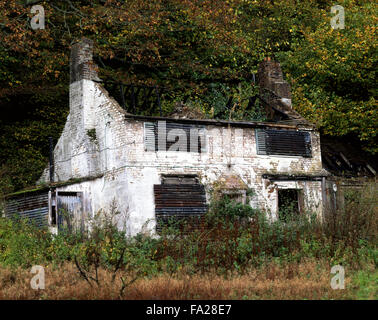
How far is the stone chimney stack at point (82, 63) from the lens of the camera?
21406mm

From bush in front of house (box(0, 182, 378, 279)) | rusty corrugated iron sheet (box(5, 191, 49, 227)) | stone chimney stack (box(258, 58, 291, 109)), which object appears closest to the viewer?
bush in front of house (box(0, 182, 378, 279))

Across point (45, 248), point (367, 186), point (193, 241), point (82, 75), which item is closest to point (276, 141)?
point (367, 186)

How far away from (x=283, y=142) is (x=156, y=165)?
537 centimetres

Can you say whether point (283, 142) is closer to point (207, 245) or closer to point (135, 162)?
point (135, 162)

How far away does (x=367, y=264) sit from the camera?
13.9 meters

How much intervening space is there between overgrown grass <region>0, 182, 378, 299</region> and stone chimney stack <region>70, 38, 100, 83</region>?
583 centimetres

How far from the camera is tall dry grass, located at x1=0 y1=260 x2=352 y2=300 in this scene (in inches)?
454

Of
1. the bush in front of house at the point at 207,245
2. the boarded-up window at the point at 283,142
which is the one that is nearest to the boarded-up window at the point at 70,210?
the bush in front of house at the point at 207,245

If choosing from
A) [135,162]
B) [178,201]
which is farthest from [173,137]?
[178,201]

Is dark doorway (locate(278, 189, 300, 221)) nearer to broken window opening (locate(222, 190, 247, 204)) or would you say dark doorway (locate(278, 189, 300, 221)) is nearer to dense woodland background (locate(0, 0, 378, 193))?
broken window opening (locate(222, 190, 247, 204))

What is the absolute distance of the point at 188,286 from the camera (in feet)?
38.9

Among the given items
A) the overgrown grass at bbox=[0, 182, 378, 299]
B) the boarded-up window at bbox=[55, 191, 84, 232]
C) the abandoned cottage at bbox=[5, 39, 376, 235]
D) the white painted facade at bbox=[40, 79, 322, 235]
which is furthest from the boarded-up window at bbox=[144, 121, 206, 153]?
the boarded-up window at bbox=[55, 191, 84, 232]

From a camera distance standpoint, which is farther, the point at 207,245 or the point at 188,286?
the point at 207,245

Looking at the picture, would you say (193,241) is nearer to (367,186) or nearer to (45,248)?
(45,248)
